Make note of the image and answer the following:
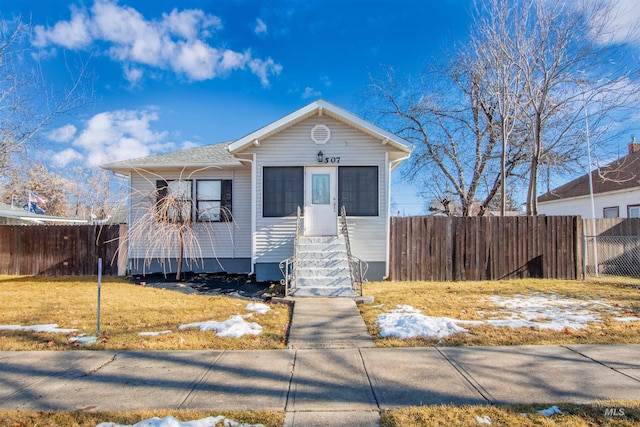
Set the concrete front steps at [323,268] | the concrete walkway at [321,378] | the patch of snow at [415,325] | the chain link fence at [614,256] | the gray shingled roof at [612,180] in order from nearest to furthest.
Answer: the concrete walkway at [321,378], the patch of snow at [415,325], the concrete front steps at [323,268], the chain link fence at [614,256], the gray shingled roof at [612,180]

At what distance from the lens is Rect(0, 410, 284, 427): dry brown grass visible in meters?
3.01

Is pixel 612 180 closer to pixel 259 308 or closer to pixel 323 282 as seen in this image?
pixel 323 282

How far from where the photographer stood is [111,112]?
14.9m

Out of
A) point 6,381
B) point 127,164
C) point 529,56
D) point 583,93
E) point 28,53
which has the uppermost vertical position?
point 529,56

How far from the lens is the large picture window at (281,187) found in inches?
406

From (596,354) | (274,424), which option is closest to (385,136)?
(596,354)

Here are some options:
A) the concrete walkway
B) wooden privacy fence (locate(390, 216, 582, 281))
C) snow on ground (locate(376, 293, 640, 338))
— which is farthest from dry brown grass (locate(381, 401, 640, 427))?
wooden privacy fence (locate(390, 216, 582, 281))

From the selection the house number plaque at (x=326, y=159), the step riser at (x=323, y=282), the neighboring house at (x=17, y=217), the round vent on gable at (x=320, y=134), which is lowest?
the step riser at (x=323, y=282)

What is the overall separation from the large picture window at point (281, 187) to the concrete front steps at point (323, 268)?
3.95ft

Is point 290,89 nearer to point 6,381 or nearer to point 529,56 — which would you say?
point 529,56

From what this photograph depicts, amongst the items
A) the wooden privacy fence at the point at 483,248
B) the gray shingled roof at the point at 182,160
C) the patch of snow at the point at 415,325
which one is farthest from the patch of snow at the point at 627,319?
the gray shingled roof at the point at 182,160

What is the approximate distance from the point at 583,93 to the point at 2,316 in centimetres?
1876

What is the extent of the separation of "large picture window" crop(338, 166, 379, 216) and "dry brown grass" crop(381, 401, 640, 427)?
7.32m

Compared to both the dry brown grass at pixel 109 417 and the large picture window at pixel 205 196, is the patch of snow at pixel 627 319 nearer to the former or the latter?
the dry brown grass at pixel 109 417
